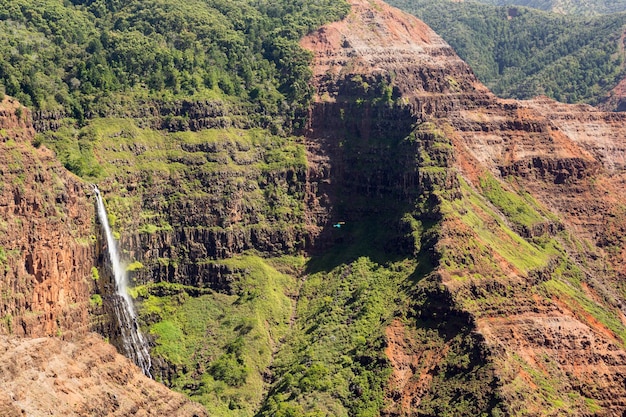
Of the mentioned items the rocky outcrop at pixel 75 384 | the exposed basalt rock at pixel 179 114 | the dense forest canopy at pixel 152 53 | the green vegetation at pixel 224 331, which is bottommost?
the green vegetation at pixel 224 331

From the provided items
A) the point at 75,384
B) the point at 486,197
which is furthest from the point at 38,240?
the point at 486,197

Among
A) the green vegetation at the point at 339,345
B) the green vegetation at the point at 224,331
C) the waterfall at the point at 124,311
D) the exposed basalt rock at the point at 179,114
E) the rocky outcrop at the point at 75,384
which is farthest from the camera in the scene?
the exposed basalt rock at the point at 179,114

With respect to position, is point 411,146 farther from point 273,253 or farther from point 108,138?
point 108,138

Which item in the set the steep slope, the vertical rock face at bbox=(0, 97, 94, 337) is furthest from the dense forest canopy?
the steep slope

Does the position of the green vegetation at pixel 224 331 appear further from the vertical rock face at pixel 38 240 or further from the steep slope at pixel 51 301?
the vertical rock face at pixel 38 240

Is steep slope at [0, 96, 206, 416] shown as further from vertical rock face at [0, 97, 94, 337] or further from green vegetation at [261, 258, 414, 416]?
green vegetation at [261, 258, 414, 416]

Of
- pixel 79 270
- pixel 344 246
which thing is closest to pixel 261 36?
pixel 344 246

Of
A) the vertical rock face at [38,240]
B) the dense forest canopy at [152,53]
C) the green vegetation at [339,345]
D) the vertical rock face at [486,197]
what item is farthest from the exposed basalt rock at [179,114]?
the green vegetation at [339,345]
